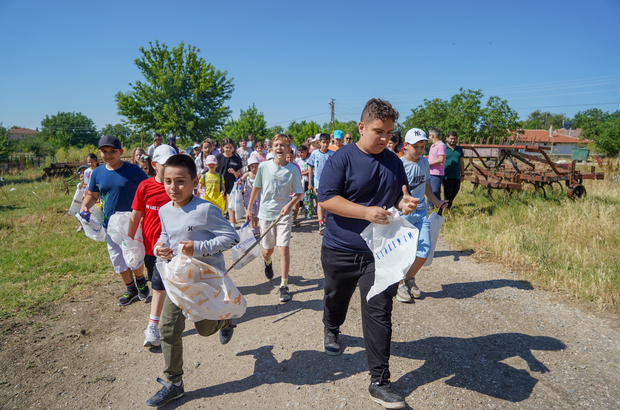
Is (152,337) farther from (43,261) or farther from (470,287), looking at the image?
(43,261)

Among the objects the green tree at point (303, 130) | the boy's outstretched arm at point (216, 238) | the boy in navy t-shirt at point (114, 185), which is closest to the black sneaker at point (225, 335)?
→ the boy's outstretched arm at point (216, 238)

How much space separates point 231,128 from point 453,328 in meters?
64.1

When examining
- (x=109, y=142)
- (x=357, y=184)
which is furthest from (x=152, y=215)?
(x=357, y=184)

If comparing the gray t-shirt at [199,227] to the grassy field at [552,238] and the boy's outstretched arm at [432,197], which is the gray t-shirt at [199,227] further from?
the grassy field at [552,238]

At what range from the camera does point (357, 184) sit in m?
2.60

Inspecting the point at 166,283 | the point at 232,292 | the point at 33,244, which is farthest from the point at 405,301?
the point at 33,244

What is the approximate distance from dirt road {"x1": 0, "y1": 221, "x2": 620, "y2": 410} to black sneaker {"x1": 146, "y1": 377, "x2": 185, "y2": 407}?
7 cm

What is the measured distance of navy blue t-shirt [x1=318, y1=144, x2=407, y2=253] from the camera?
2611mm

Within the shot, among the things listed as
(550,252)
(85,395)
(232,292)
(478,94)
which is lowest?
(85,395)

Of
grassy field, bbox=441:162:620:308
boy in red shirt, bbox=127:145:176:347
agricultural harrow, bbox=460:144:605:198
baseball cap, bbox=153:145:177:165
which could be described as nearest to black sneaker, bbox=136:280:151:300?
boy in red shirt, bbox=127:145:176:347

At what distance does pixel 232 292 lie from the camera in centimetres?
260

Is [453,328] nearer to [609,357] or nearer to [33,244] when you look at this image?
[609,357]

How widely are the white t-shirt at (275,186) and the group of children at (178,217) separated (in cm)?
1

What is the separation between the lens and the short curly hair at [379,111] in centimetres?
254
